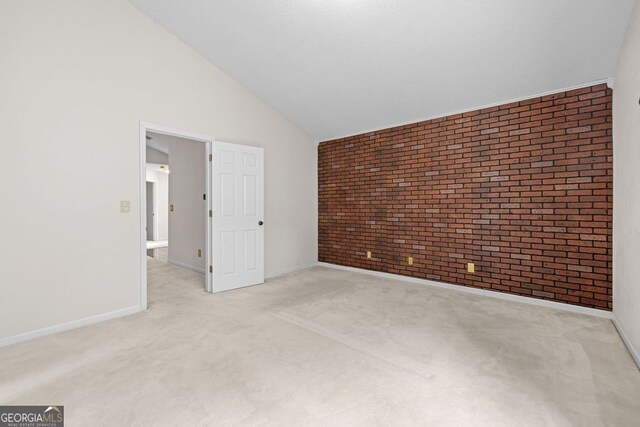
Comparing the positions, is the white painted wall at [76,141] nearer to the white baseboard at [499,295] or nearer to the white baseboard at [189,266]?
the white baseboard at [189,266]

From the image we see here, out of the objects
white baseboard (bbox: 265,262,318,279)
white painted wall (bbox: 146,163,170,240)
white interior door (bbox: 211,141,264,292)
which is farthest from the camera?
white painted wall (bbox: 146,163,170,240)

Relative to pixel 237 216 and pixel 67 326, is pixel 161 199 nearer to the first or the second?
pixel 237 216

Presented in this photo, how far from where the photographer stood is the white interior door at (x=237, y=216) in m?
4.05

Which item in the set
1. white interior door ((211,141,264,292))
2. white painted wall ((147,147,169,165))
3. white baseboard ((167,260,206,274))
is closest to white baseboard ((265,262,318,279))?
white interior door ((211,141,264,292))

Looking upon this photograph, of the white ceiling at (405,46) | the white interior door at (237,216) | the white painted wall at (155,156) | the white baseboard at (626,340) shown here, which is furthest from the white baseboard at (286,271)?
the white painted wall at (155,156)

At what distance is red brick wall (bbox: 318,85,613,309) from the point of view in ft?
10.4

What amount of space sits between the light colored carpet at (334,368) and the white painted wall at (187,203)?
83.0 inches

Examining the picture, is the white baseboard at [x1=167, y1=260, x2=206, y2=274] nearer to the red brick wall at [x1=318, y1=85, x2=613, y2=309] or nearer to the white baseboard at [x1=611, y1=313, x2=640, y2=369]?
the red brick wall at [x1=318, y1=85, x2=613, y2=309]

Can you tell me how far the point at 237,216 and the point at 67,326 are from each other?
2197 millimetres

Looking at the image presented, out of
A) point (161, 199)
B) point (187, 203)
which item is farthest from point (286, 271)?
point (161, 199)

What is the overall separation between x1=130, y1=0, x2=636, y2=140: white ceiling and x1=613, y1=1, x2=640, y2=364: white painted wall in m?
0.31

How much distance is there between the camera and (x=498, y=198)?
12.4 feet

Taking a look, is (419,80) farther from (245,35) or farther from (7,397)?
(7,397)

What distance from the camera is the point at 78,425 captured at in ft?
5.11
